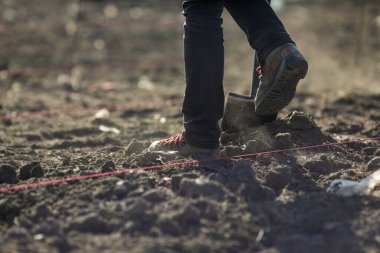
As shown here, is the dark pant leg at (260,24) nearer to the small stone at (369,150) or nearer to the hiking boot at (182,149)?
the hiking boot at (182,149)

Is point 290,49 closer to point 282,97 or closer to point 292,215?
point 282,97

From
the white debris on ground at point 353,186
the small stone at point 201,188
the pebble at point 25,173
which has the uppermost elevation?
the white debris on ground at point 353,186

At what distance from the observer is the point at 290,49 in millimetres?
2908

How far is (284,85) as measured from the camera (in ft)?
9.82

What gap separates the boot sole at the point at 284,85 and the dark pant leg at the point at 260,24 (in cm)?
12

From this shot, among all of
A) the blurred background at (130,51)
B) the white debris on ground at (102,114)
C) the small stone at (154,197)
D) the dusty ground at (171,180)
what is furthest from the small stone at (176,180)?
the blurred background at (130,51)

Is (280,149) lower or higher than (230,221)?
higher

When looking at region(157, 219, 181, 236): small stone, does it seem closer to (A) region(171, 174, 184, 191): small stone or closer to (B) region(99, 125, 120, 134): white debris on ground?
(A) region(171, 174, 184, 191): small stone

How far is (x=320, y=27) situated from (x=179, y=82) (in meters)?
7.10

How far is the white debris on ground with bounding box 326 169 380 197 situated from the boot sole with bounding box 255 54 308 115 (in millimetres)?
540

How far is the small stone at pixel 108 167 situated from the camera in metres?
2.97

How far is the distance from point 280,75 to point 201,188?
743 millimetres

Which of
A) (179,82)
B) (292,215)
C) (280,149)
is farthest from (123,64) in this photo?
(292,215)

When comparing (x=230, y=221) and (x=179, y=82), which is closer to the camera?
(x=230, y=221)
